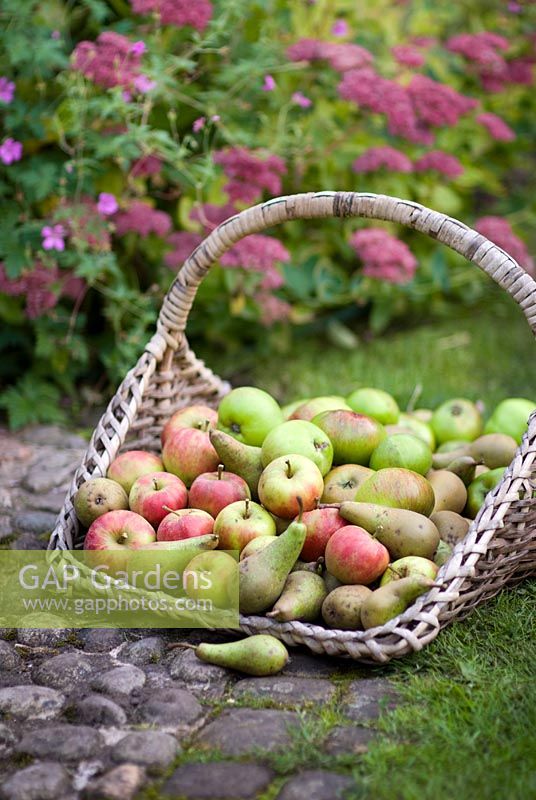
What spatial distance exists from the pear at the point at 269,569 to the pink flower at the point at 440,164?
113 inches

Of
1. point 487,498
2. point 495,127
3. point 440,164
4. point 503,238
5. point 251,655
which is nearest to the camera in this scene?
point 251,655

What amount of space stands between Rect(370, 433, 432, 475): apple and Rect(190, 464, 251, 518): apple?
1.24 feet

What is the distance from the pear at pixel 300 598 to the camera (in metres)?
2.12

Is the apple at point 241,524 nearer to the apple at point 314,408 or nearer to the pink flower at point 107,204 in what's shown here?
the apple at point 314,408

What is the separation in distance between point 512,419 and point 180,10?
190 centimetres

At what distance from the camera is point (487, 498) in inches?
85.1

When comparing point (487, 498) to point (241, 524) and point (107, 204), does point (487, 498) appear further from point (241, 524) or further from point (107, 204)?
point (107, 204)

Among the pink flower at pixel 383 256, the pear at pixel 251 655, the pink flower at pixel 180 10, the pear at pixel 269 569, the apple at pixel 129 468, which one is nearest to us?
the pear at pixel 251 655

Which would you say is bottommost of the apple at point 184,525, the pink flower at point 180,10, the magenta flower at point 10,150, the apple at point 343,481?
the apple at point 184,525

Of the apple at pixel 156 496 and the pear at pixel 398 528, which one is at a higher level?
the pear at pixel 398 528

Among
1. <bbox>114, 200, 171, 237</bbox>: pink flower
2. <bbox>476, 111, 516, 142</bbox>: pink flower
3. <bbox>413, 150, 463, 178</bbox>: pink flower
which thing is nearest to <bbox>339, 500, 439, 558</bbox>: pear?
<bbox>114, 200, 171, 237</bbox>: pink flower

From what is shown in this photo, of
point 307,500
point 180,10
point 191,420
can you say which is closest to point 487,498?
point 307,500

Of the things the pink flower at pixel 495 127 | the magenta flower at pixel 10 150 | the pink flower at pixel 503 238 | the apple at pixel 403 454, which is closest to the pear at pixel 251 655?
the apple at pixel 403 454

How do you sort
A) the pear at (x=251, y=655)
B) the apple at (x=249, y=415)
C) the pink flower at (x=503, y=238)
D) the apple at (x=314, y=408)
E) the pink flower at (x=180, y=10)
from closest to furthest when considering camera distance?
the pear at (x=251, y=655) → the apple at (x=249, y=415) → the apple at (x=314, y=408) → the pink flower at (x=180, y=10) → the pink flower at (x=503, y=238)
